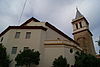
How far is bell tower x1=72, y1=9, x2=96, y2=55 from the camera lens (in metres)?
34.1

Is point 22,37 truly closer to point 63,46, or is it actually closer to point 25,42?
point 25,42

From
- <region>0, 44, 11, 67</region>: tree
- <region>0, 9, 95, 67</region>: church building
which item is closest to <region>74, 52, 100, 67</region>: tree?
<region>0, 9, 95, 67</region>: church building

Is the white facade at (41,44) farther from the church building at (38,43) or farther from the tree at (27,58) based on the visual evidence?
the tree at (27,58)

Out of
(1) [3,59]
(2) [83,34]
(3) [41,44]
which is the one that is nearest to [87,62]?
(3) [41,44]

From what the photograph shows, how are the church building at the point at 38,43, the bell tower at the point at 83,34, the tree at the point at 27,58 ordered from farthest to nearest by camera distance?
1. the bell tower at the point at 83,34
2. the church building at the point at 38,43
3. the tree at the point at 27,58

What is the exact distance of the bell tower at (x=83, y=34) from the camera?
3406 centimetres

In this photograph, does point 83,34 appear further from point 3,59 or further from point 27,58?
point 3,59

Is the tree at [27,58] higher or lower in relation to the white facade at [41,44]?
lower

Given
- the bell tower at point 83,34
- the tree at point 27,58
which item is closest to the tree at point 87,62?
the tree at point 27,58

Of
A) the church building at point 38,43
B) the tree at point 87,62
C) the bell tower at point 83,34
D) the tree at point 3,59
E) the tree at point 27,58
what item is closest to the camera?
the tree at point 27,58

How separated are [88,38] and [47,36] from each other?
51.6ft

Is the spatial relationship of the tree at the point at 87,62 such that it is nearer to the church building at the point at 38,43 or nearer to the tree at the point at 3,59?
the church building at the point at 38,43

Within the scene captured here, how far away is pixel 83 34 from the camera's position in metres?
36.8

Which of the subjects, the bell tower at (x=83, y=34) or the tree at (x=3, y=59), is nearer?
the tree at (x=3, y=59)
